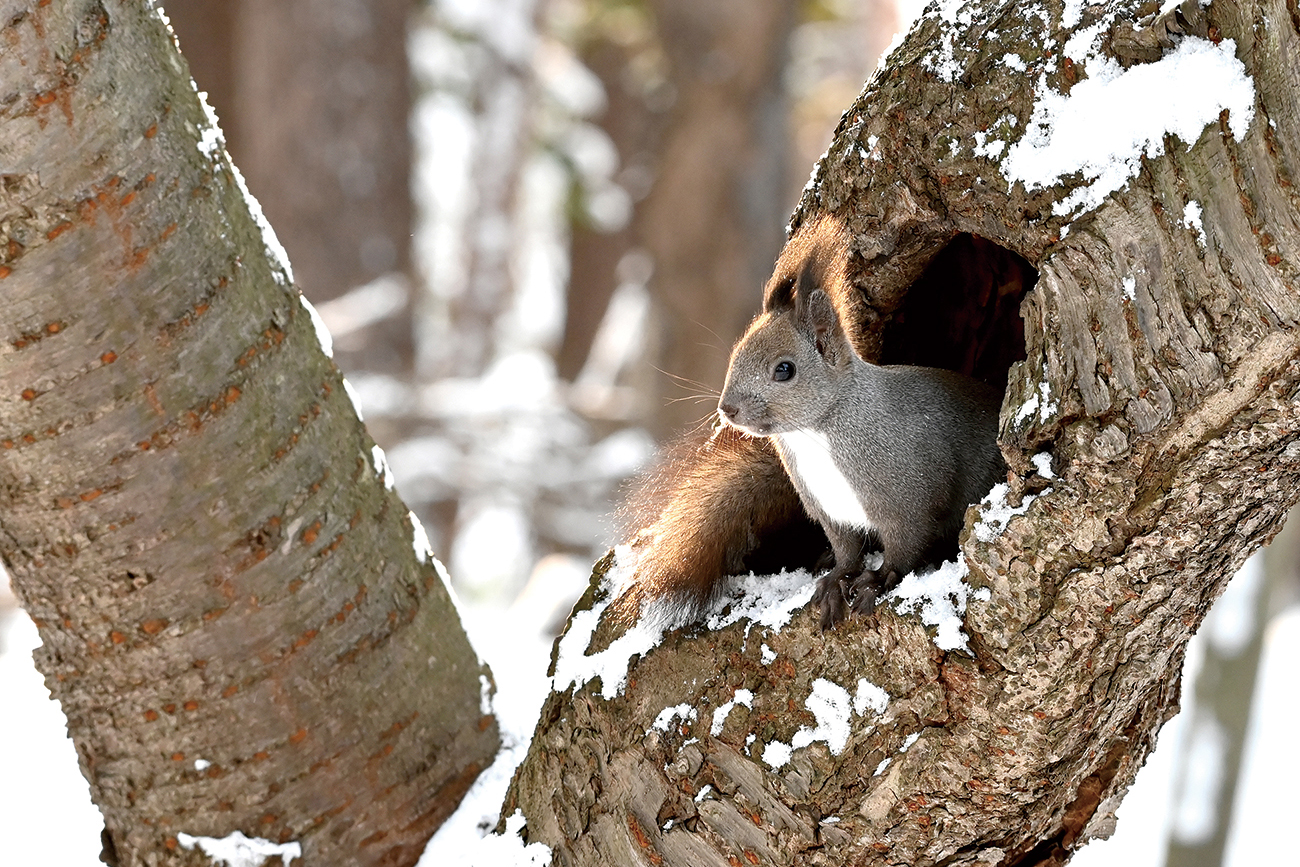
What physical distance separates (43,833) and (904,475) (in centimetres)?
195

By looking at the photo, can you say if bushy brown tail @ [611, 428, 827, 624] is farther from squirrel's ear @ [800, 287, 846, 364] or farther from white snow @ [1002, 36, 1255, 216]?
white snow @ [1002, 36, 1255, 216]

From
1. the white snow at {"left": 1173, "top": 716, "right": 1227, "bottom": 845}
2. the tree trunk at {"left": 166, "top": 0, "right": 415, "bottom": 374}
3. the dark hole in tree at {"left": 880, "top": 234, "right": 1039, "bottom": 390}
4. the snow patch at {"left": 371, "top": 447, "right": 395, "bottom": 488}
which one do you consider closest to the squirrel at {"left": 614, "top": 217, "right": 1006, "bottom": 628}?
the dark hole in tree at {"left": 880, "top": 234, "right": 1039, "bottom": 390}

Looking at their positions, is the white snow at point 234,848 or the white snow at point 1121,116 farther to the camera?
the white snow at point 234,848

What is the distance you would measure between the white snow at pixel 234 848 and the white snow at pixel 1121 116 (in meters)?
1.51

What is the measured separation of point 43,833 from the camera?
2.53m

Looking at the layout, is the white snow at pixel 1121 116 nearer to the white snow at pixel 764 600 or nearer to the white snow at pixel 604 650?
the white snow at pixel 764 600

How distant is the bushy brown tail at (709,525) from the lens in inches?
73.0

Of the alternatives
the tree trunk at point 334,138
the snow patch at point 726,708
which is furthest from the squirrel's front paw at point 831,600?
the tree trunk at point 334,138

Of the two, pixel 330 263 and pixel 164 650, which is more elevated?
pixel 330 263

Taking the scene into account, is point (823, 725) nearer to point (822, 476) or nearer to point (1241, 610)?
point (822, 476)

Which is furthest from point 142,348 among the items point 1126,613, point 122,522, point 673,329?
point 673,329

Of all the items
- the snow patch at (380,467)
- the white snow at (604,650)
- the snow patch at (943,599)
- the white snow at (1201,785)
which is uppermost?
the snow patch at (380,467)

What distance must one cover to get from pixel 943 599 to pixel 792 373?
23.3 inches

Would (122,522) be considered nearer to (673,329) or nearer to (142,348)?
(142,348)
